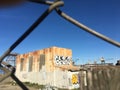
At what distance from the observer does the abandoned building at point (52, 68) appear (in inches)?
1448

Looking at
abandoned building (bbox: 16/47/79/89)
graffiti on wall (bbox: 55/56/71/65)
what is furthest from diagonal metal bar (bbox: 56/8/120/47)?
graffiti on wall (bbox: 55/56/71/65)

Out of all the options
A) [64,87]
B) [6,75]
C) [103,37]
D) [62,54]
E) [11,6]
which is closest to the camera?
[11,6]

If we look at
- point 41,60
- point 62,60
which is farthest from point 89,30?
point 41,60

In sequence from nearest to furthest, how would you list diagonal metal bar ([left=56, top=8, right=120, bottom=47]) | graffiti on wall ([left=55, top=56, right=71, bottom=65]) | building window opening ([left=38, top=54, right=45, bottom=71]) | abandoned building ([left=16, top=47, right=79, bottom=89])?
1. diagonal metal bar ([left=56, top=8, right=120, bottom=47])
2. abandoned building ([left=16, top=47, right=79, bottom=89])
3. graffiti on wall ([left=55, top=56, right=71, bottom=65])
4. building window opening ([left=38, top=54, right=45, bottom=71])

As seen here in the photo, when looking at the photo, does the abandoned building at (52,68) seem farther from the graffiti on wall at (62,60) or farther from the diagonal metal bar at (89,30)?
the diagonal metal bar at (89,30)

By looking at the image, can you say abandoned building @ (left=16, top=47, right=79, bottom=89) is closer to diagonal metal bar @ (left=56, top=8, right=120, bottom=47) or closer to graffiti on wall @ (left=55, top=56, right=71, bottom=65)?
graffiti on wall @ (left=55, top=56, right=71, bottom=65)

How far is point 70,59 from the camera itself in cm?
4138

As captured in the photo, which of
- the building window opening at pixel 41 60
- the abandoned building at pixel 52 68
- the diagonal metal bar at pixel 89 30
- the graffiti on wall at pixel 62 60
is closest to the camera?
the diagonal metal bar at pixel 89 30

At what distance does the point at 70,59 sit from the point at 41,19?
3955 centimetres

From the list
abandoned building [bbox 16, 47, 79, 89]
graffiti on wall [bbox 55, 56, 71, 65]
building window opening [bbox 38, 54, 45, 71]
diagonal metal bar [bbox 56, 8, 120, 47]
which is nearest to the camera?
diagonal metal bar [bbox 56, 8, 120, 47]

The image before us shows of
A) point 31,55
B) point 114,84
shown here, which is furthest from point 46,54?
point 114,84

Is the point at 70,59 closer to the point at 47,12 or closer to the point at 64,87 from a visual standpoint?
the point at 64,87

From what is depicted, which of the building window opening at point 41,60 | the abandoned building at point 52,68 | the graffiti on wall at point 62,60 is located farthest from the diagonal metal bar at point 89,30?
the building window opening at point 41,60

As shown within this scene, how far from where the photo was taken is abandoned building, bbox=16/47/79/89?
36.8 meters
